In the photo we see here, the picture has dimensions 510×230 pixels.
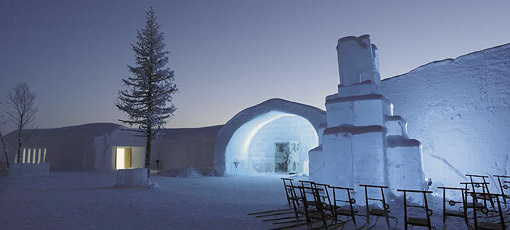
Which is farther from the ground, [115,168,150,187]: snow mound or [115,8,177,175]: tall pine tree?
[115,8,177,175]: tall pine tree

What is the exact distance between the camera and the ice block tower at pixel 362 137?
749 cm

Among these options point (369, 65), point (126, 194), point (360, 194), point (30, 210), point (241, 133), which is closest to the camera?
point (30, 210)

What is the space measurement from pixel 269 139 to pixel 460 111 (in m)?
13.8

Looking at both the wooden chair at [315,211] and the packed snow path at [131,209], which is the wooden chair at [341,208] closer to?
the wooden chair at [315,211]

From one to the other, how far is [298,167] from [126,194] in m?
12.6

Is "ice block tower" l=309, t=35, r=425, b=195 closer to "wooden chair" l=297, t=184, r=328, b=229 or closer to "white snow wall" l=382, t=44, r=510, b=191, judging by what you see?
"white snow wall" l=382, t=44, r=510, b=191

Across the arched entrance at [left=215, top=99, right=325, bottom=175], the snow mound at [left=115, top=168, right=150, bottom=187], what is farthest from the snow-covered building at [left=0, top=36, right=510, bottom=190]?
the snow mound at [left=115, top=168, right=150, bottom=187]

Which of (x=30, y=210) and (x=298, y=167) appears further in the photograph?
(x=298, y=167)

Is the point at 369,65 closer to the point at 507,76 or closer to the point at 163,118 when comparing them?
the point at 507,76

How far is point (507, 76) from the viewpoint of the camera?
836 cm

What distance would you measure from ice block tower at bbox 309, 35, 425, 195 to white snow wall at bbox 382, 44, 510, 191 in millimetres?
1970

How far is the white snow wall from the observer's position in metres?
8.40

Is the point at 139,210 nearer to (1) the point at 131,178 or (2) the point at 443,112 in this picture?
(1) the point at 131,178

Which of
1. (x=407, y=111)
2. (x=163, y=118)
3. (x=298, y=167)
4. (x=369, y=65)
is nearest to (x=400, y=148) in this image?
(x=369, y=65)
